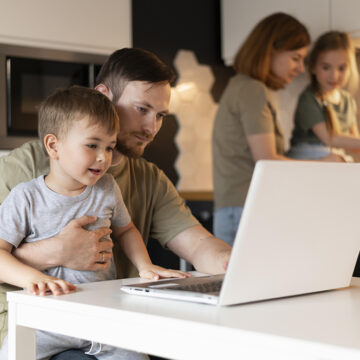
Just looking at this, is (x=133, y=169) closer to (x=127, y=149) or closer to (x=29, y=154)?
(x=127, y=149)

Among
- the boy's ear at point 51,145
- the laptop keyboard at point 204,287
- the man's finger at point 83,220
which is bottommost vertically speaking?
the laptop keyboard at point 204,287

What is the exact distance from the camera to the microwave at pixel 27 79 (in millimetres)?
2877

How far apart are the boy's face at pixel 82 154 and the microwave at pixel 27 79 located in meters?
1.62

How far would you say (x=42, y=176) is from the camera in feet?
4.50

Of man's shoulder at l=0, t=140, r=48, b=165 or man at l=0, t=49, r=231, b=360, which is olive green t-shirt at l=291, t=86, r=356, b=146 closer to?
man at l=0, t=49, r=231, b=360

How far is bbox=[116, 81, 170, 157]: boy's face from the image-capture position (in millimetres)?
1539

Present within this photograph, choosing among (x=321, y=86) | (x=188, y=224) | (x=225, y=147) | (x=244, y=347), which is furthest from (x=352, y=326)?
(x=321, y=86)

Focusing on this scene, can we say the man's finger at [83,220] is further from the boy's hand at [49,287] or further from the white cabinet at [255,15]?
the white cabinet at [255,15]

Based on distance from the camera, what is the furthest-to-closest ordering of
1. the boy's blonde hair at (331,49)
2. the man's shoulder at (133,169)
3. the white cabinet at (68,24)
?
the boy's blonde hair at (331,49) → the white cabinet at (68,24) → the man's shoulder at (133,169)

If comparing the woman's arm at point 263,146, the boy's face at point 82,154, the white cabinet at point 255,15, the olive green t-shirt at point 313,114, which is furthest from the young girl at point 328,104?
the boy's face at point 82,154

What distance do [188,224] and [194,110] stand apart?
2131 millimetres

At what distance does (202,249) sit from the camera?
1.50 metres

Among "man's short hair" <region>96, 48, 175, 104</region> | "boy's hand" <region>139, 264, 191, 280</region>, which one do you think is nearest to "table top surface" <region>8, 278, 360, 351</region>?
"boy's hand" <region>139, 264, 191, 280</region>

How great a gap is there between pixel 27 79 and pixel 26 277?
1.96 meters
